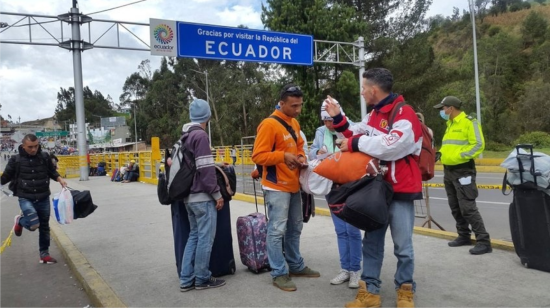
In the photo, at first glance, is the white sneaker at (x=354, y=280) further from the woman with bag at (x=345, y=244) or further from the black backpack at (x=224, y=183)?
the black backpack at (x=224, y=183)

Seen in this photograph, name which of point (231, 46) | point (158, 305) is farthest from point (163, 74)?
point (158, 305)

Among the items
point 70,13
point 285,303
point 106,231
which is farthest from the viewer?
point 70,13

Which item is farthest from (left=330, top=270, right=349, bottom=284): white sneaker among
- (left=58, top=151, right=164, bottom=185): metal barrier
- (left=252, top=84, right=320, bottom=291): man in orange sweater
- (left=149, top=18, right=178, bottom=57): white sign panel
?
(left=149, top=18, right=178, bottom=57): white sign panel

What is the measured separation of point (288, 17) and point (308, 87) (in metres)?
4.35

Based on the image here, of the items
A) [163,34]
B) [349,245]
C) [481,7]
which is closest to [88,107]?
[481,7]

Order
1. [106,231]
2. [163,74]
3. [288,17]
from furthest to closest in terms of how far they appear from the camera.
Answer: [163,74] → [288,17] → [106,231]

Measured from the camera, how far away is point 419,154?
3.40 m

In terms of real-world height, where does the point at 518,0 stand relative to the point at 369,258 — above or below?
above

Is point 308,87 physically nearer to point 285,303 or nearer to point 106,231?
point 106,231

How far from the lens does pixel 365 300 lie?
11.1ft

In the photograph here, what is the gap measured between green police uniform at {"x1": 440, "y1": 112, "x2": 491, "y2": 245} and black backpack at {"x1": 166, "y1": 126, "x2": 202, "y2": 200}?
3000 mm

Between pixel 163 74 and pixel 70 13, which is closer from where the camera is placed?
pixel 70 13

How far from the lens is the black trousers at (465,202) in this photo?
16.0ft

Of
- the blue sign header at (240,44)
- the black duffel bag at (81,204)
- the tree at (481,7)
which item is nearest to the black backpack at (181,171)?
the black duffel bag at (81,204)
